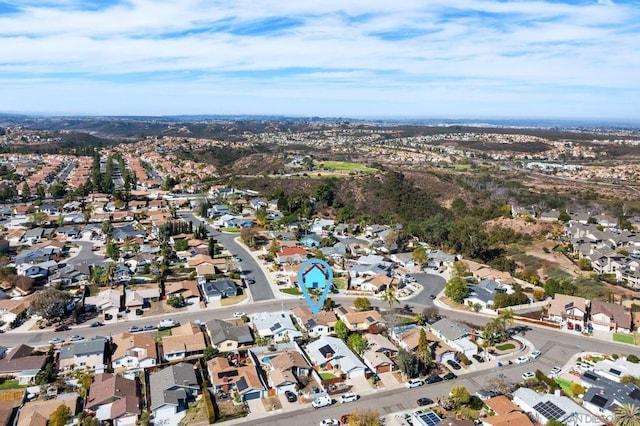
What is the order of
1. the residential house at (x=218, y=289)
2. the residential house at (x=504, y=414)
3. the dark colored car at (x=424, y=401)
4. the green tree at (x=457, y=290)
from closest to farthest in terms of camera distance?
1. the residential house at (x=504, y=414)
2. the dark colored car at (x=424, y=401)
3. the green tree at (x=457, y=290)
4. the residential house at (x=218, y=289)

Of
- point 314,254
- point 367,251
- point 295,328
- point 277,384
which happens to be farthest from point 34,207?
point 277,384

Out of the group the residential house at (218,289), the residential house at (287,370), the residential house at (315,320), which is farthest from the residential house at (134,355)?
the residential house at (315,320)

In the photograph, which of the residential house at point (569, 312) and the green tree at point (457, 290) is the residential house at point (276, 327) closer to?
the green tree at point (457, 290)

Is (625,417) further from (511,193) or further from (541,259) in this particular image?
(511,193)

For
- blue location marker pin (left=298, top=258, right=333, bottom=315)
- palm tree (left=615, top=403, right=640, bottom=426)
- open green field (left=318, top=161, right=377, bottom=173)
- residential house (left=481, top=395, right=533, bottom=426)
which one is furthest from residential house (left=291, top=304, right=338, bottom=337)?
open green field (left=318, top=161, right=377, bottom=173)

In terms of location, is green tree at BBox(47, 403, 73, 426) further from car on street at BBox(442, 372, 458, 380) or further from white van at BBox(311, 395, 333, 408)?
car on street at BBox(442, 372, 458, 380)

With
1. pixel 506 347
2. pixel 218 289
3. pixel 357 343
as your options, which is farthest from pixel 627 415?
pixel 218 289
